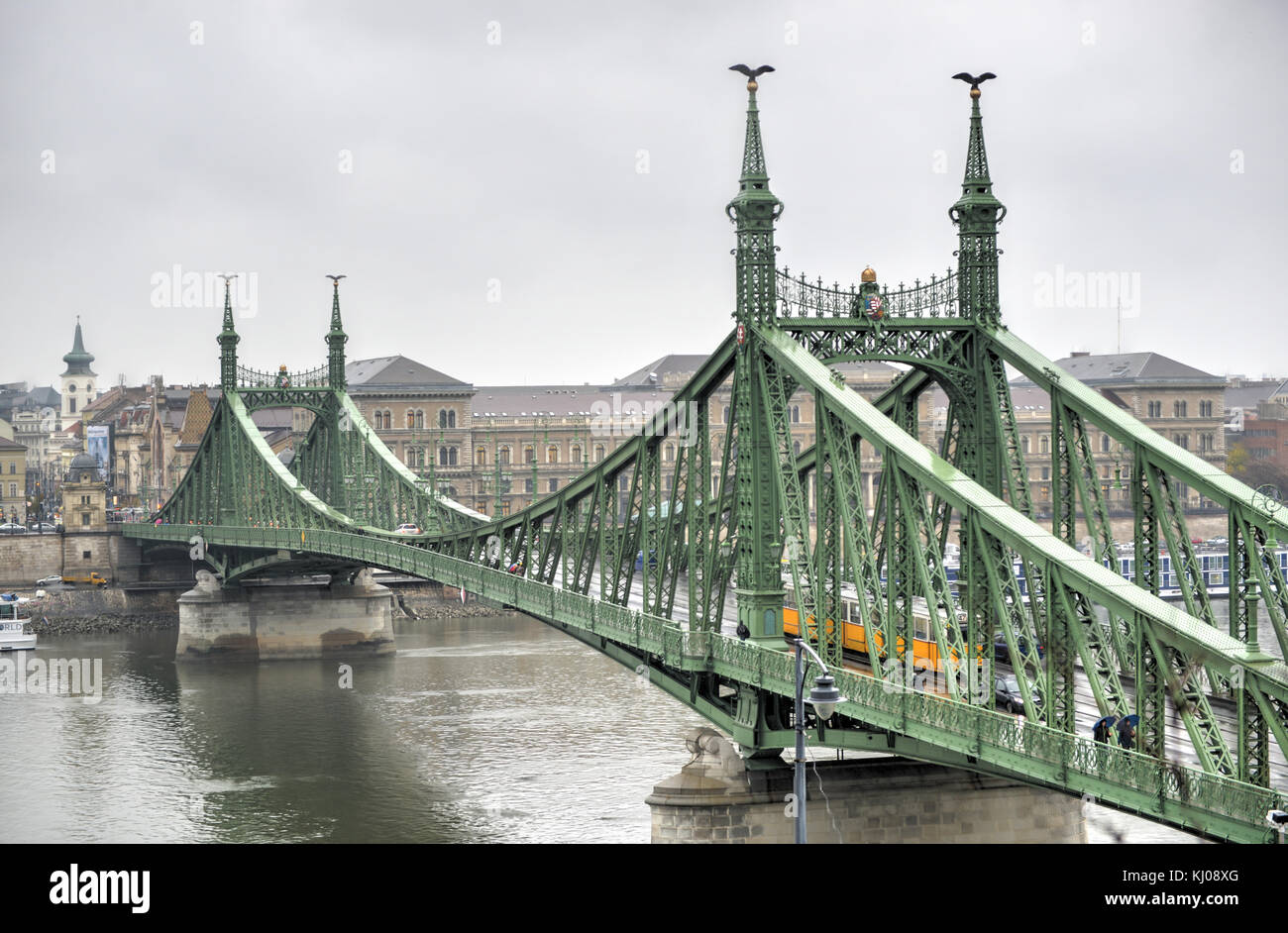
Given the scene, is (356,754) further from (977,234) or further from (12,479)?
(12,479)

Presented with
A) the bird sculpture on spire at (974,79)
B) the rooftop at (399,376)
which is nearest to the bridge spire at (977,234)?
the bird sculpture on spire at (974,79)

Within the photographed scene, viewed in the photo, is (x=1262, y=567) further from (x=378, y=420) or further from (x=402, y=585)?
(x=378, y=420)

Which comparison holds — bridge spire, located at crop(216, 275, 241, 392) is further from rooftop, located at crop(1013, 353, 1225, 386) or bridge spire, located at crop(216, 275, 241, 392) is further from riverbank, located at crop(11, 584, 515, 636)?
rooftop, located at crop(1013, 353, 1225, 386)

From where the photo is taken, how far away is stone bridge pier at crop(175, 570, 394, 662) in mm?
101656

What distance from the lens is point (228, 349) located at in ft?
356

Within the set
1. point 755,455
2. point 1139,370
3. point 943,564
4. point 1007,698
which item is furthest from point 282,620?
point 1139,370

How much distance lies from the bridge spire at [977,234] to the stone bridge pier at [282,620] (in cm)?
6575

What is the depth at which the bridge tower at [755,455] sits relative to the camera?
4197 centimetres

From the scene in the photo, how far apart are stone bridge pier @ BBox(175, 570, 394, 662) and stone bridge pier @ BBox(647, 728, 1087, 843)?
62197 millimetres

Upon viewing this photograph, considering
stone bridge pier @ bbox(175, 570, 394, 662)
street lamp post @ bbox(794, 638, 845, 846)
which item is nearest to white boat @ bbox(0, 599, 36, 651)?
stone bridge pier @ bbox(175, 570, 394, 662)

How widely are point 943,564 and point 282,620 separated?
74.5m

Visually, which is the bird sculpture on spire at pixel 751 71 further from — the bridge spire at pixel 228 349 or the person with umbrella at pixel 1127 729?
the bridge spire at pixel 228 349

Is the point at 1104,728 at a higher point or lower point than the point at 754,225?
lower

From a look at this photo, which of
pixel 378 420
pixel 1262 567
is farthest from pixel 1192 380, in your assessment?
pixel 1262 567
